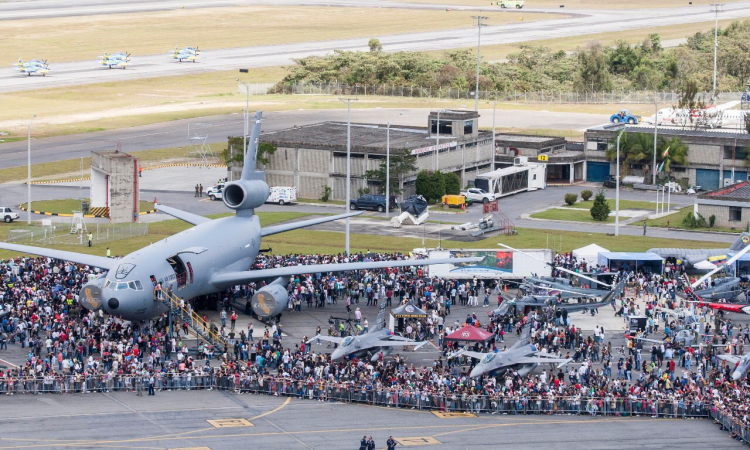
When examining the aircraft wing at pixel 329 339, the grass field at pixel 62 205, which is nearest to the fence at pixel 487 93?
the grass field at pixel 62 205

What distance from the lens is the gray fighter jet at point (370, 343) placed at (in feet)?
193

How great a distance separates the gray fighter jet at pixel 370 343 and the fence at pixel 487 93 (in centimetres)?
13129

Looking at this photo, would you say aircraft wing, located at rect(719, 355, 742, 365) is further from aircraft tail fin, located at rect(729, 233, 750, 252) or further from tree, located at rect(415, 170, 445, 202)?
tree, located at rect(415, 170, 445, 202)

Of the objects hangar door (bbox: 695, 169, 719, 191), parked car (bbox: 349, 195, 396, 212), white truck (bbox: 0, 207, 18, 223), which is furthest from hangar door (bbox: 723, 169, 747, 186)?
white truck (bbox: 0, 207, 18, 223)

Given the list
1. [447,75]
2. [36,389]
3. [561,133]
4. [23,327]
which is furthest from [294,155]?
[447,75]

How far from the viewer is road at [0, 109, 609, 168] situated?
451 ft

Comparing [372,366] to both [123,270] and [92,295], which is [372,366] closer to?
[123,270]

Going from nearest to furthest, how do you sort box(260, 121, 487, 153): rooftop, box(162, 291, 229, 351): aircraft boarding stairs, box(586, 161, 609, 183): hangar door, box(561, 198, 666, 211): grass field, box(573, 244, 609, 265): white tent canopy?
box(162, 291, 229, 351): aircraft boarding stairs < box(573, 244, 609, 265): white tent canopy < box(561, 198, 666, 211): grass field < box(260, 121, 487, 153): rooftop < box(586, 161, 609, 183): hangar door

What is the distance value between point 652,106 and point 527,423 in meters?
139

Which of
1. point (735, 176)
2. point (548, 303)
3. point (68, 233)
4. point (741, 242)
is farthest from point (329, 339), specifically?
point (735, 176)

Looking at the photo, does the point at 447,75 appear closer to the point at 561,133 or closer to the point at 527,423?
the point at 561,133

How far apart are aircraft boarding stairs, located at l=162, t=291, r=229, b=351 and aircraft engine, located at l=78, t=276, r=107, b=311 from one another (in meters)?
3.70

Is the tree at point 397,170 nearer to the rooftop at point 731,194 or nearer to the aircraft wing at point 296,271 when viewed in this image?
the rooftop at point 731,194

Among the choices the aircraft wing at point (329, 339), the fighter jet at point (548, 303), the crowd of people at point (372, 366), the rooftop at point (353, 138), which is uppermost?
the rooftop at point (353, 138)
